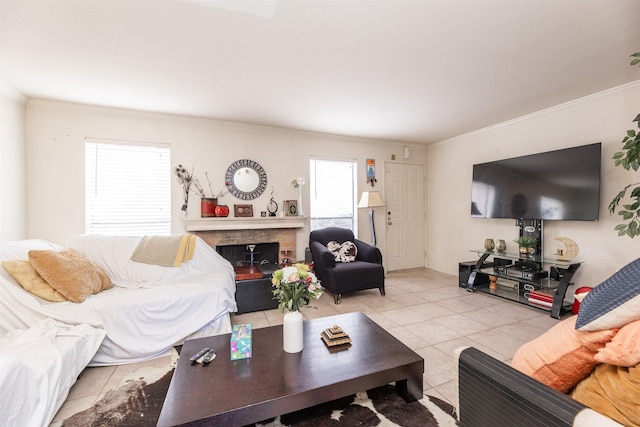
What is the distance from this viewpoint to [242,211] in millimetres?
3832

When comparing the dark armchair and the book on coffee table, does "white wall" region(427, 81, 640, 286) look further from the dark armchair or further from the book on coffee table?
the book on coffee table

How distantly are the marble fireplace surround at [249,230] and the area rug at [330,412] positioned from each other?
2.03 m

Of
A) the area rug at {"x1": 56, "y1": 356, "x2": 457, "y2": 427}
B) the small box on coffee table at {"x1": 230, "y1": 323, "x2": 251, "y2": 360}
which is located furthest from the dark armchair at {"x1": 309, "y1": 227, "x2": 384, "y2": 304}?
the small box on coffee table at {"x1": 230, "y1": 323, "x2": 251, "y2": 360}

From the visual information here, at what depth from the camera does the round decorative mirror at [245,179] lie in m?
3.81

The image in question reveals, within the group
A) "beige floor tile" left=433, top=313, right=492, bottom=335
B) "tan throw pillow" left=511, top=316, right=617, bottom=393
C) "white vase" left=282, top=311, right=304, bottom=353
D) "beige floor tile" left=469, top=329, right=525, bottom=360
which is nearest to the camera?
"tan throw pillow" left=511, top=316, right=617, bottom=393

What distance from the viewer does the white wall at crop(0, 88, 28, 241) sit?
2.59 metres

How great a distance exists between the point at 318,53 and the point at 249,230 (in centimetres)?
244

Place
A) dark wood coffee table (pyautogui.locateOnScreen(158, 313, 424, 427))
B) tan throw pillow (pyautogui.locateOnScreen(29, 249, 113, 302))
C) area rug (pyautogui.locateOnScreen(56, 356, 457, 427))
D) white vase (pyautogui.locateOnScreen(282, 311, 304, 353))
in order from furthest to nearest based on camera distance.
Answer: tan throw pillow (pyautogui.locateOnScreen(29, 249, 113, 302)), white vase (pyautogui.locateOnScreen(282, 311, 304, 353)), area rug (pyautogui.locateOnScreen(56, 356, 457, 427)), dark wood coffee table (pyautogui.locateOnScreen(158, 313, 424, 427))

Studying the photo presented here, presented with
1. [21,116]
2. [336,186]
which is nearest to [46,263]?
[21,116]

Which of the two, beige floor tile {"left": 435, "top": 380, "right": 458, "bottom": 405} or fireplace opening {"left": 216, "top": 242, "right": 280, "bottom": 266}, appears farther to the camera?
fireplace opening {"left": 216, "top": 242, "right": 280, "bottom": 266}

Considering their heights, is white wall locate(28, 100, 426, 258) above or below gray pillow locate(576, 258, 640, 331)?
above

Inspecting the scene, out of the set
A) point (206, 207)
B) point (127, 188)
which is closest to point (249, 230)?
point (206, 207)

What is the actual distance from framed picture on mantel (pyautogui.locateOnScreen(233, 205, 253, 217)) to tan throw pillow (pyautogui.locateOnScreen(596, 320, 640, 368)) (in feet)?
11.9

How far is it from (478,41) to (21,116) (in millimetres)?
4566
